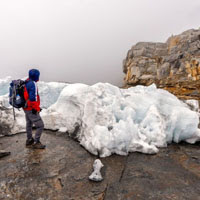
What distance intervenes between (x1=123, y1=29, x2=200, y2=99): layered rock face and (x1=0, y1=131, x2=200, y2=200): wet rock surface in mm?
31294

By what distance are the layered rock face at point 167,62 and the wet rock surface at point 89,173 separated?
31.3 m

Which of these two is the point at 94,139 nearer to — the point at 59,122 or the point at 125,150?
the point at 125,150

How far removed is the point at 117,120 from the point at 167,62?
2221 inches

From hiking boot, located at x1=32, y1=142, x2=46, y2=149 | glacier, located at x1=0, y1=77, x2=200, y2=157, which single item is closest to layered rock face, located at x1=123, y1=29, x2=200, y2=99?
glacier, located at x1=0, y1=77, x2=200, y2=157

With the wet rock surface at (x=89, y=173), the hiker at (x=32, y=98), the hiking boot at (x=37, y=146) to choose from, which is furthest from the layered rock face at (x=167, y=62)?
the hiker at (x=32, y=98)

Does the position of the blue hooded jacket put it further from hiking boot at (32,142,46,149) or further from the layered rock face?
the layered rock face

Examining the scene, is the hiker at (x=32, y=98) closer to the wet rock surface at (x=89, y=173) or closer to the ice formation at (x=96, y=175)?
the wet rock surface at (x=89, y=173)

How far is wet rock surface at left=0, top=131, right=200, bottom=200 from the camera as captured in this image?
117 inches

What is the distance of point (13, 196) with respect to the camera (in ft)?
9.45

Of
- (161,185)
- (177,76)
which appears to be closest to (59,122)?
(161,185)

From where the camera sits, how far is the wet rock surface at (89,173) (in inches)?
117

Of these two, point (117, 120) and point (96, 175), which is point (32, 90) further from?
point (117, 120)

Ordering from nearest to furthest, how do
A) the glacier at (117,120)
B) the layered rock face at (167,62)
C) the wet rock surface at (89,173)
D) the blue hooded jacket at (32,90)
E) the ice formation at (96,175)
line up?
the wet rock surface at (89,173), the ice formation at (96,175), the blue hooded jacket at (32,90), the glacier at (117,120), the layered rock face at (167,62)

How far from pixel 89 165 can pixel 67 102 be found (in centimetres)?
368
